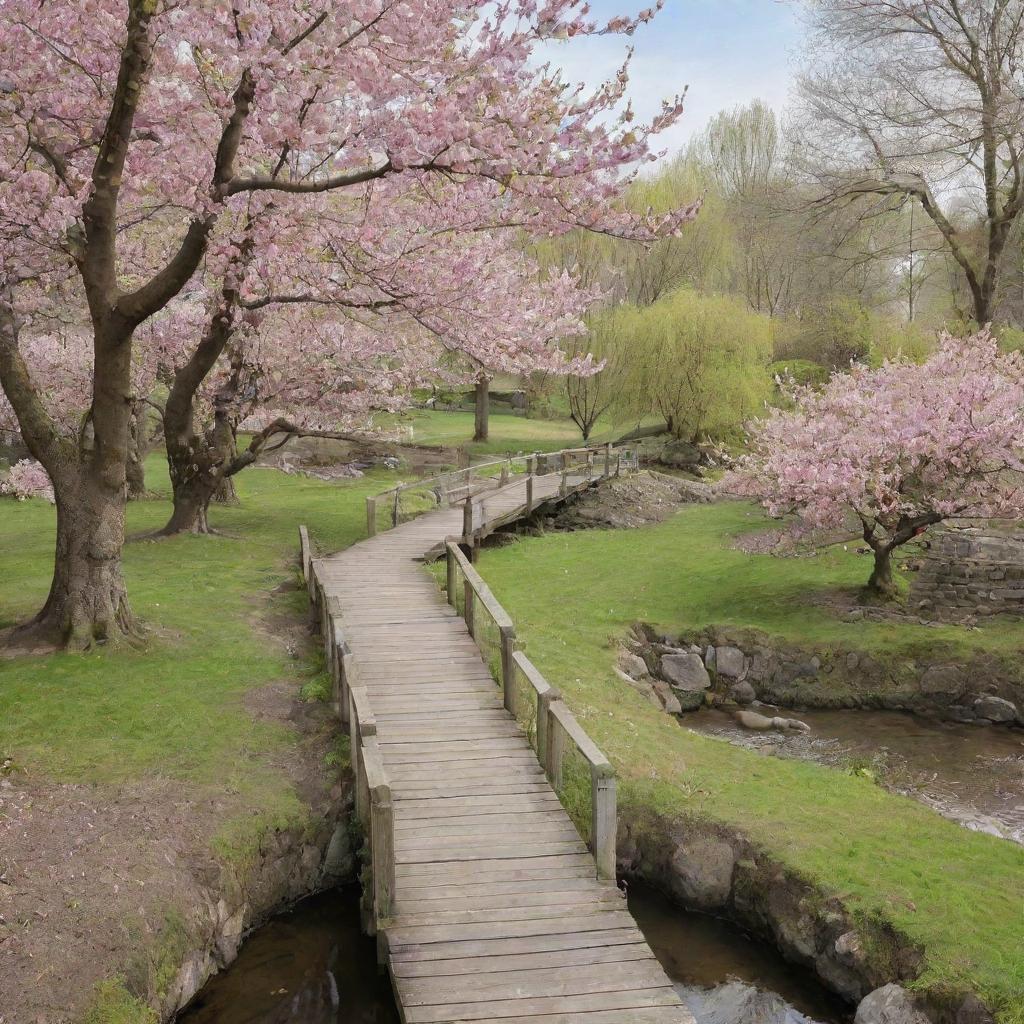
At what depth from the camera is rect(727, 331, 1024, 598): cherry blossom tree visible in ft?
50.1

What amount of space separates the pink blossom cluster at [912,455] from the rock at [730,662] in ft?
8.95

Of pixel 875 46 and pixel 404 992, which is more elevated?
pixel 875 46

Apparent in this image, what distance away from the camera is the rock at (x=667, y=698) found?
46.3ft

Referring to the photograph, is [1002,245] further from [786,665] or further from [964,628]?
[786,665]

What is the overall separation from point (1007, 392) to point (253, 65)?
12.3 m

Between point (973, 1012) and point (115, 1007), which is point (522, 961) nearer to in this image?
point (115, 1007)

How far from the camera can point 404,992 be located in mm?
6836

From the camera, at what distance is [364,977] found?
8.32m

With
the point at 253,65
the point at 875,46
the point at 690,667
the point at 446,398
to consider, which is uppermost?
the point at 875,46

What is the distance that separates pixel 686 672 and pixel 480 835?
7229 mm

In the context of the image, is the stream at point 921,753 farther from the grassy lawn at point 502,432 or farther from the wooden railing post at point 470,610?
the grassy lawn at point 502,432

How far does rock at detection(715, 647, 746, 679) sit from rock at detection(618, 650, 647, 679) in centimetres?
132

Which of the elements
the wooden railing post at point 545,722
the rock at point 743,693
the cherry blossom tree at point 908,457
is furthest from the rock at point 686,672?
the wooden railing post at point 545,722

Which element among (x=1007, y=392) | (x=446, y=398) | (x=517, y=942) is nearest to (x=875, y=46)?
(x=1007, y=392)
